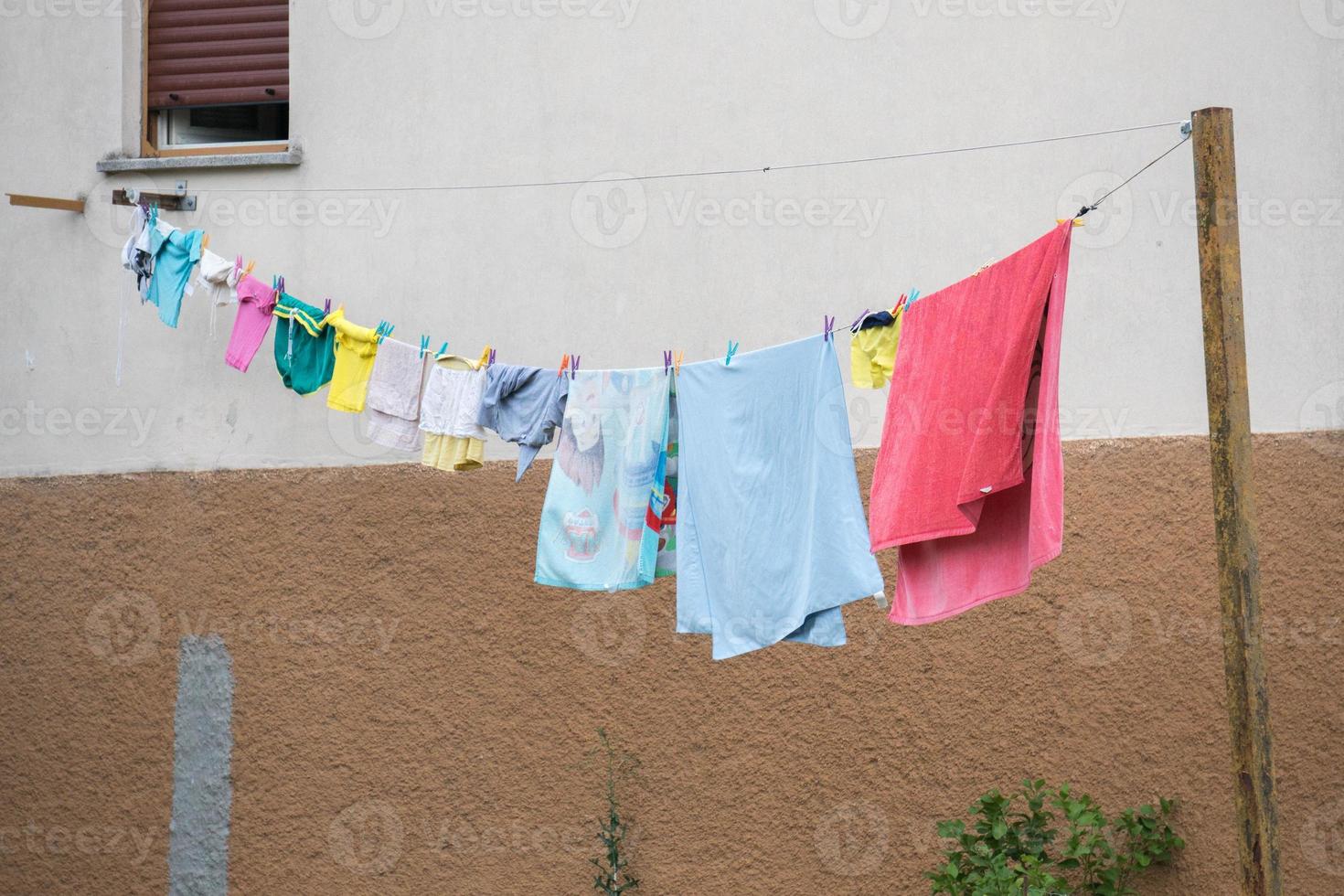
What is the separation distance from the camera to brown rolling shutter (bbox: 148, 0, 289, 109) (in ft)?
21.4

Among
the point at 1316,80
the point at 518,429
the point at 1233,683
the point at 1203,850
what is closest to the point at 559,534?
the point at 518,429

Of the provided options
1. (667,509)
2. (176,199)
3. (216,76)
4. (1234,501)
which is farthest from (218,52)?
(1234,501)

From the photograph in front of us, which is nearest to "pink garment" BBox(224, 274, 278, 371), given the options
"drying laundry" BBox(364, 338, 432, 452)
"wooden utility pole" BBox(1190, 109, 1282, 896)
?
"drying laundry" BBox(364, 338, 432, 452)

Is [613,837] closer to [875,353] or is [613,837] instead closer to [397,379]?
[397,379]

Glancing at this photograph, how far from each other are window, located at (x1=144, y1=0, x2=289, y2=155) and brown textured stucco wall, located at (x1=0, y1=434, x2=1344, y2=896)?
6.11 ft

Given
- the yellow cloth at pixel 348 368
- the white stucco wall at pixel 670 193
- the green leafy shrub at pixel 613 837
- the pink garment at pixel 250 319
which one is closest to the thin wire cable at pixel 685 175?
the white stucco wall at pixel 670 193

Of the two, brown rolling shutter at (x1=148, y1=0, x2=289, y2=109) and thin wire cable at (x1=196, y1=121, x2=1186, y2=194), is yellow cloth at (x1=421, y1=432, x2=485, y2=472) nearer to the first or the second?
thin wire cable at (x1=196, y1=121, x2=1186, y2=194)

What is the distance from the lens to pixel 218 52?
6.57 m

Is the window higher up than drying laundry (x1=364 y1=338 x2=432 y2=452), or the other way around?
the window

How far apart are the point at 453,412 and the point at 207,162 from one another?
238cm

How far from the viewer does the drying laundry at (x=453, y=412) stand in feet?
16.5

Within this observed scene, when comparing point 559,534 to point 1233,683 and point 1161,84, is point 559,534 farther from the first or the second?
point 1161,84

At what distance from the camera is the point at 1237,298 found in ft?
12.0

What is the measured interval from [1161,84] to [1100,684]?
2.64m
